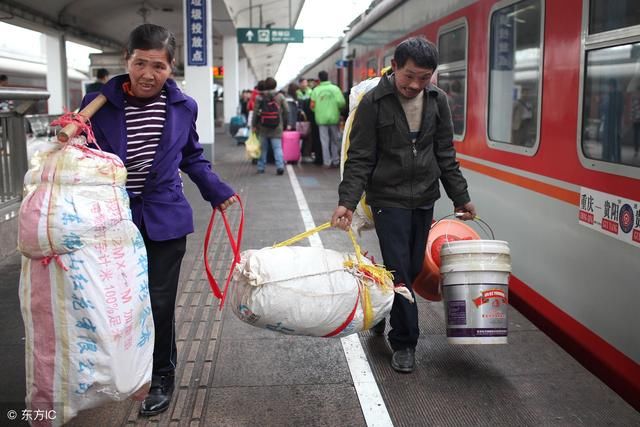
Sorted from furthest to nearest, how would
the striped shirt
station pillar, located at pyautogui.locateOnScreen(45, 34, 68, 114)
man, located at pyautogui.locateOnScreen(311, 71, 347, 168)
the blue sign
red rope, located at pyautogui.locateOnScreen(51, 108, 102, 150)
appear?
station pillar, located at pyautogui.locateOnScreen(45, 34, 68, 114) → the blue sign → man, located at pyautogui.locateOnScreen(311, 71, 347, 168) → the striped shirt → red rope, located at pyautogui.locateOnScreen(51, 108, 102, 150)

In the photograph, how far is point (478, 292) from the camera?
145 inches

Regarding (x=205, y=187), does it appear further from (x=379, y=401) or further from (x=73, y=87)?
(x=73, y=87)

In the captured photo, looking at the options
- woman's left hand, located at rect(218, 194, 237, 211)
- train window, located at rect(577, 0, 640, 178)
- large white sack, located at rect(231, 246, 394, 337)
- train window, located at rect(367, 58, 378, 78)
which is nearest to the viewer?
large white sack, located at rect(231, 246, 394, 337)

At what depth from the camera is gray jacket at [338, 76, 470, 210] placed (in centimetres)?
371

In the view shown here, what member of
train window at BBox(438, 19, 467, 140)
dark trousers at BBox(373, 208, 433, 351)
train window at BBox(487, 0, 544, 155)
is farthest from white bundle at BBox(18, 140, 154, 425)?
train window at BBox(438, 19, 467, 140)

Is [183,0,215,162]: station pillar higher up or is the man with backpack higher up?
[183,0,215,162]: station pillar

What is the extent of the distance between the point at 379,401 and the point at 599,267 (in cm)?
145

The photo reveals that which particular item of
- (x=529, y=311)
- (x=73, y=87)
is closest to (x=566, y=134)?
(x=529, y=311)

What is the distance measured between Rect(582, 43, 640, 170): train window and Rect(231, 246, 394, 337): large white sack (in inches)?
60.6

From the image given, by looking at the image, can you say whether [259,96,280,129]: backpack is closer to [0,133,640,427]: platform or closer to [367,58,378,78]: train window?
[367,58,378,78]: train window

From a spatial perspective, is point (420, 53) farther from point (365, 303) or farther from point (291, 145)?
point (291, 145)

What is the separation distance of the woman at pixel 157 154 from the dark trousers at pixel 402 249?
956 mm

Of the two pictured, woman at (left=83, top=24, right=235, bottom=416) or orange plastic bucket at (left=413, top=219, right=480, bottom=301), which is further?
orange plastic bucket at (left=413, top=219, right=480, bottom=301)

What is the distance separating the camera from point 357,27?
13961 mm
